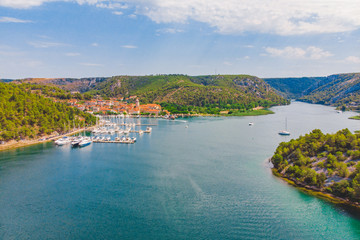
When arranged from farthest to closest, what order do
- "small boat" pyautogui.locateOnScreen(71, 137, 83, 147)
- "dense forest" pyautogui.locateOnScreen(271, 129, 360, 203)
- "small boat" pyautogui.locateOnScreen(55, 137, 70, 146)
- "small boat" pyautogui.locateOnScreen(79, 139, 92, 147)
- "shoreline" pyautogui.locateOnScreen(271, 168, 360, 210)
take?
"small boat" pyautogui.locateOnScreen(79, 139, 92, 147) < "small boat" pyautogui.locateOnScreen(55, 137, 70, 146) < "small boat" pyautogui.locateOnScreen(71, 137, 83, 147) < "dense forest" pyautogui.locateOnScreen(271, 129, 360, 203) < "shoreline" pyautogui.locateOnScreen(271, 168, 360, 210)

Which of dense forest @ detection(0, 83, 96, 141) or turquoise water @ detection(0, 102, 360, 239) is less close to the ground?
dense forest @ detection(0, 83, 96, 141)

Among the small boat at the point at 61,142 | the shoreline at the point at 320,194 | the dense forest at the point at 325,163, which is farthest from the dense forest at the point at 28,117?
the shoreline at the point at 320,194

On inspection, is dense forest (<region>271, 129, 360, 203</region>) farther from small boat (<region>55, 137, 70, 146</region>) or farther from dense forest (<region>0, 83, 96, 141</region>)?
dense forest (<region>0, 83, 96, 141</region>)

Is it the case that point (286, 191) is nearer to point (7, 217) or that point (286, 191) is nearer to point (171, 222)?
point (171, 222)

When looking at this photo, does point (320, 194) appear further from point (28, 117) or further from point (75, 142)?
point (28, 117)

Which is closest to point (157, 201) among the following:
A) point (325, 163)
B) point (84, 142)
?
point (325, 163)

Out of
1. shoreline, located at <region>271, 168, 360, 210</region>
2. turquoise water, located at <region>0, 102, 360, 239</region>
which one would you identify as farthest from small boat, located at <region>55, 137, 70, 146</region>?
shoreline, located at <region>271, 168, 360, 210</region>

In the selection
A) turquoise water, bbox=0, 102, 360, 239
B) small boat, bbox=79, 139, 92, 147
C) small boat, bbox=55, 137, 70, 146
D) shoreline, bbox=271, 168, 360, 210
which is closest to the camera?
turquoise water, bbox=0, 102, 360, 239
